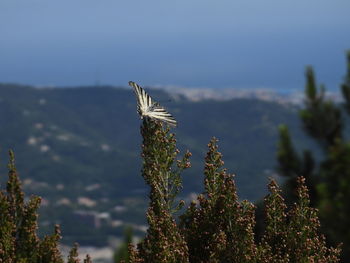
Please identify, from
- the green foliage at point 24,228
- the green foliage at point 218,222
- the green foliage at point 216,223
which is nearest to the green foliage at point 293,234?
the green foliage at point 216,223

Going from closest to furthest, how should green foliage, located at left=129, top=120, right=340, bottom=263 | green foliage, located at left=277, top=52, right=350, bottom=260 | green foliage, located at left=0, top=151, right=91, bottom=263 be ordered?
1. green foliage, located at left=129, top=120, right=340, bottom=263
2. green foliage, located at left=0, top=151, right=91, bottom=263
3. green foliage, located at left=277, top=52, right=350, bottom=260

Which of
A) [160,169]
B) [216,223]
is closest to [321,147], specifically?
[216,223]

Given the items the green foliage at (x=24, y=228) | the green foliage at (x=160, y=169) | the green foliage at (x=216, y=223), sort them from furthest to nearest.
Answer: the green foliage at (x=24, y=228)
the green foliage at (x=160, y=169)
the green foliage at (x=216, y=223)

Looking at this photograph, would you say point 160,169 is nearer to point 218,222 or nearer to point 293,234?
point 218,222

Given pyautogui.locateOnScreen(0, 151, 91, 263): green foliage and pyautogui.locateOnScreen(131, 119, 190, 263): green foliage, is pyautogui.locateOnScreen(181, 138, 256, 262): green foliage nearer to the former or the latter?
pyautogui.locateOnScreen(131, 119, 190, 263): green foliage

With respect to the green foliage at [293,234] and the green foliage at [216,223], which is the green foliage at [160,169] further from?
the green foliage at [293,234]

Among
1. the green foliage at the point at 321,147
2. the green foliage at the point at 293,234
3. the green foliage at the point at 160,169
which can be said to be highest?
the green foliage at the point at 321,147

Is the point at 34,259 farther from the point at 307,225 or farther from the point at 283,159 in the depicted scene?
the point at 283,159

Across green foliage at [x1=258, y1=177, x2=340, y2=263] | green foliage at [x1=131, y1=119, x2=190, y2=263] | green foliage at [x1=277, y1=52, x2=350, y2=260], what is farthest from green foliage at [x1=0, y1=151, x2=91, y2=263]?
green foliage at [x1=277, y1=52, x2=350, y2=260]

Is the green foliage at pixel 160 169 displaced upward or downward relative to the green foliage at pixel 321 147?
downward

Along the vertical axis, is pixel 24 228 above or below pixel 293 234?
above
